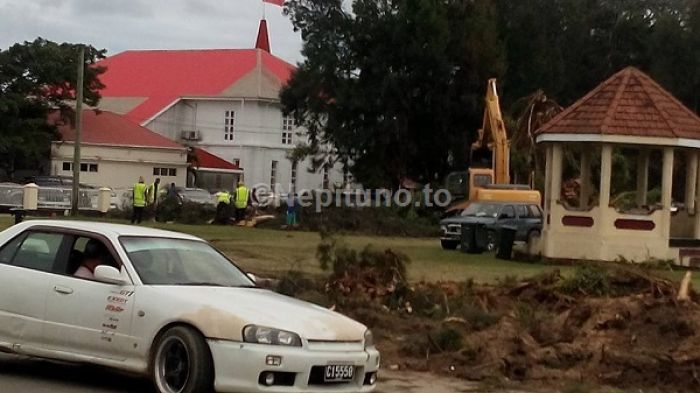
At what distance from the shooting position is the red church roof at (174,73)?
79875 mm

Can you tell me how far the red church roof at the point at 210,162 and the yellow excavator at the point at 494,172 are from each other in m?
30.9

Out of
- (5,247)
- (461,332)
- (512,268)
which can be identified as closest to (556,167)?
(512,268)

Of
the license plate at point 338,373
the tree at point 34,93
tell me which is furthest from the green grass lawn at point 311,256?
the tree at point 34,93

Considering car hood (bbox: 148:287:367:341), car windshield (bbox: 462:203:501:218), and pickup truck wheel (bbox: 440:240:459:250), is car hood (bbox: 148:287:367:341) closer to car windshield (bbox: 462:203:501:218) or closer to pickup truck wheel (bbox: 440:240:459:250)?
car windshield (bbox: 462:203:501:218)

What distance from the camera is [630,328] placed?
1357 centimetres

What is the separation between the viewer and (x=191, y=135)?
8075 cm

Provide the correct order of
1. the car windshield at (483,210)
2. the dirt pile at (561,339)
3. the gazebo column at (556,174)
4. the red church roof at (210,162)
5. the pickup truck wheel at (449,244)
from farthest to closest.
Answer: the red church roof at (210,162), the pickup truck wheel at (449,244), the car windshield at (483,210), the gazebo column at (556,174), the dirt pile at (561,339)

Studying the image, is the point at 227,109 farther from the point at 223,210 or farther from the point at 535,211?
the point at 535,211

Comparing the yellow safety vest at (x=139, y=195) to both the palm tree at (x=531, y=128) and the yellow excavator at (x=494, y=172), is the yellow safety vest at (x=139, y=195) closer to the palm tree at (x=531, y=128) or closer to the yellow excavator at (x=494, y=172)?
the yellow excavator at (x=494, y=172)

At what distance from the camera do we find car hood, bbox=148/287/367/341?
9.34 meters

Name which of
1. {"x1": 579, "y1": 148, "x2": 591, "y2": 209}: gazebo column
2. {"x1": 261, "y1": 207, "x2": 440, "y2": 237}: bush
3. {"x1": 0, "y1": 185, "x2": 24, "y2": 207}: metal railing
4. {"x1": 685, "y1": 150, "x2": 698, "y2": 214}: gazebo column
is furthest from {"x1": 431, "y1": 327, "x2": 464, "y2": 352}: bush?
{"x1": 0, "y1": 185, "x2": 24, "y2": 207}: metal railing

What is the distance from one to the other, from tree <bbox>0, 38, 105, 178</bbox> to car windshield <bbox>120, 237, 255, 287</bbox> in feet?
176

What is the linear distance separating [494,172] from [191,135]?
4088cm

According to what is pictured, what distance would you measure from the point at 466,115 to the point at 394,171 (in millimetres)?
4863
